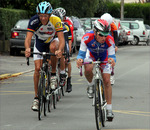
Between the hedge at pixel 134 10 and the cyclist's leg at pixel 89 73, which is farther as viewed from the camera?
the hedge at pixel 134 10

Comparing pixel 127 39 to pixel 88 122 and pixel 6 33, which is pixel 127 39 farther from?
pixel 88 122

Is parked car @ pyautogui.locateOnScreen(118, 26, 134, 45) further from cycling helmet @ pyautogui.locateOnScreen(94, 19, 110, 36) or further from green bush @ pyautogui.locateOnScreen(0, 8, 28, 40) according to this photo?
cycling helmet @ pyautogui.locateOnScreen(94, 19, 110, 36)

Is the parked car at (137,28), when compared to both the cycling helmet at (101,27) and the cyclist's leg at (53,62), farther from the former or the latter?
the cycling helmet at (101,27)

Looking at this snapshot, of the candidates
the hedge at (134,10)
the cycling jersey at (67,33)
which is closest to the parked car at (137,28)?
the hedge at (134,10)

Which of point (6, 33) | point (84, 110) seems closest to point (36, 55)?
point (84, 110)

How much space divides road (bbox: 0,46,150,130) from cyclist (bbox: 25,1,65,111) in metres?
0.48

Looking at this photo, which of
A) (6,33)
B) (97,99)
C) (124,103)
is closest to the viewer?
(97,99)

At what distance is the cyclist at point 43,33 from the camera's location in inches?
345

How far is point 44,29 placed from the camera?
29.7ft

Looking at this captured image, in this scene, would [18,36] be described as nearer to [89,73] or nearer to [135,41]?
[89,73]

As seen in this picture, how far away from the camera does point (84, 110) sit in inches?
378

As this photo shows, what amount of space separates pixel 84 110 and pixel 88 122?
4.04 ft

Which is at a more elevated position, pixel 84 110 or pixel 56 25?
pixel 56 25

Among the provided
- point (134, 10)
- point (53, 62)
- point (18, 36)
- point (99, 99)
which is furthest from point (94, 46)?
point (134, 10)
